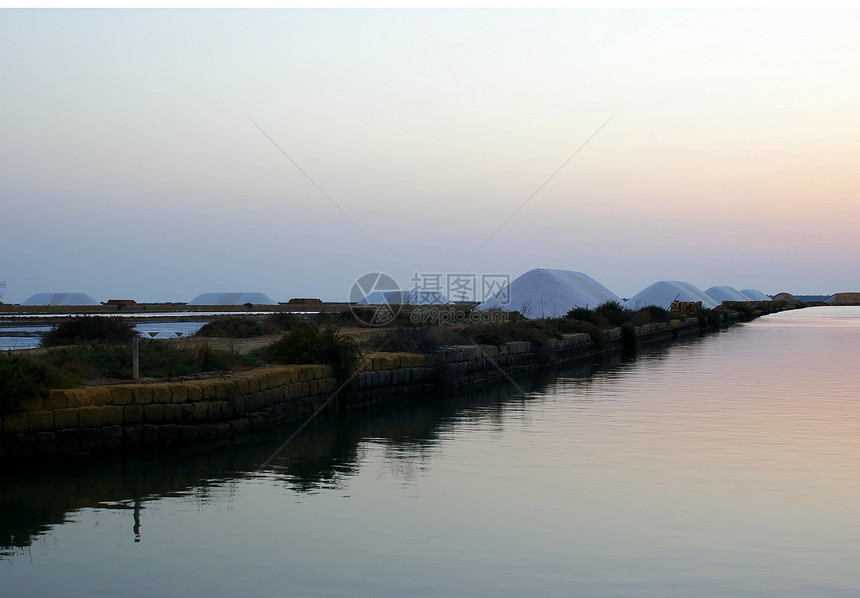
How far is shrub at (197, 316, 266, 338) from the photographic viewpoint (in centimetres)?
1922

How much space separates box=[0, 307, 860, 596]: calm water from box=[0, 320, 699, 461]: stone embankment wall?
0.38m

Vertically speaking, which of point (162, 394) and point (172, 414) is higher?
point (162, 394)

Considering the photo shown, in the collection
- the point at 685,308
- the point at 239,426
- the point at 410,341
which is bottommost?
the point at 239,426

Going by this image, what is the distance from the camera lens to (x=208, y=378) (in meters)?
9.31

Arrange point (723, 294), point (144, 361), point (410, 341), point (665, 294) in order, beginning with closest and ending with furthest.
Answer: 1. point (144, 361)
2. point (410, 341)
3. point (665, 294)
4. point (723, 294)

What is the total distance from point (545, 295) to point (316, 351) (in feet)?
74.3

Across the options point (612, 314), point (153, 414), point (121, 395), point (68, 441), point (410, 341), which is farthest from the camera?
point (612, 314)

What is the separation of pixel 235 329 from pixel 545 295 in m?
15.9

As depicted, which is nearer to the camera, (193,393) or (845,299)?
(193,393)

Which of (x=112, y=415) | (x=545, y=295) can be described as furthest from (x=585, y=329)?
(x=112, y=415)

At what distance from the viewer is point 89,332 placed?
52.1ft

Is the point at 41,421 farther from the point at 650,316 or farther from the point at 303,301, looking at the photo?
the point at 303,301

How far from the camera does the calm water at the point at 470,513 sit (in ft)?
14.6

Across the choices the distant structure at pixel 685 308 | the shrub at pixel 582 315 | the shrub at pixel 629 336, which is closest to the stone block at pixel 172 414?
the shrub at pixel 582 315
